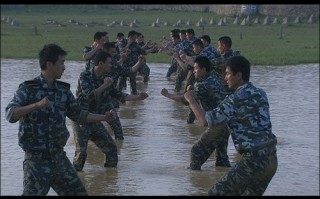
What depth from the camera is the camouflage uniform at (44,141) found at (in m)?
8.75

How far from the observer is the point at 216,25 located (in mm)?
52062

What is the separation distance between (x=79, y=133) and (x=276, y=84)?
13559mm

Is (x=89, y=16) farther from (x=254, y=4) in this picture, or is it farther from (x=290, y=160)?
(x=290, y=160)

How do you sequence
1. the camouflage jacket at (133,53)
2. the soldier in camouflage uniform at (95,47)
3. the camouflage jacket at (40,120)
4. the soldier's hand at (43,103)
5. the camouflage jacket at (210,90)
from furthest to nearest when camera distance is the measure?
the camouflage jacket at (133,53) → the soldier in camouflage uniform at (95,47) → the camouflage jacket at (210,90) → the camouflage jacket at (40,120) → the soldier's hand at (43,103)

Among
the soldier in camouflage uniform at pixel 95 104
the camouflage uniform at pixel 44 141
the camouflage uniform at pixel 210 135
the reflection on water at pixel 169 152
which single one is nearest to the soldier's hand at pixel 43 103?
the camouflage uniform at pixel 44 141

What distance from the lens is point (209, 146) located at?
1245cm

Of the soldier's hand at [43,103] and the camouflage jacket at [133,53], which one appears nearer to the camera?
the soldier's hand at [43,103]

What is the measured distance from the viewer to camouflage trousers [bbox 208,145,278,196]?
8852mm

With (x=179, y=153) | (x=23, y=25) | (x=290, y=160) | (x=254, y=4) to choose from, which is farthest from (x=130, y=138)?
(x=254, y=4)

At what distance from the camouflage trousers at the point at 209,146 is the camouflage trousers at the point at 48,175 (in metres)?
3.70

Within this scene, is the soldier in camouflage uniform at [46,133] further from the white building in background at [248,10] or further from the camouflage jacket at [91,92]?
the white building in background at [248,10]

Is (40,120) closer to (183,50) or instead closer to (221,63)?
(221,63)

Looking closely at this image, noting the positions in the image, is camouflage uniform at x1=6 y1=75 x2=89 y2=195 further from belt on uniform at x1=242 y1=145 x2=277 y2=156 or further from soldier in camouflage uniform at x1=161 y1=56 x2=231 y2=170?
soldier in camouflage uniform at x1=161 y1=56 x2=231 y2=170

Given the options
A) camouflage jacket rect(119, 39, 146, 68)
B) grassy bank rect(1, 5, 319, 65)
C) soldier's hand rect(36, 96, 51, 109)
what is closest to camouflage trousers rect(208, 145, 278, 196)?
soldier's hand rect(36, 96, 51, 109)
